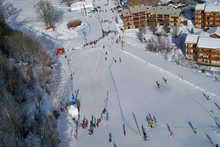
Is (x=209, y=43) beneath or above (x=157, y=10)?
beneath

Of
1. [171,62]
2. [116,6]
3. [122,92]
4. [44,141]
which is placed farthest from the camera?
[116,6]

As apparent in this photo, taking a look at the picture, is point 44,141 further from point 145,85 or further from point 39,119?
point 145,85

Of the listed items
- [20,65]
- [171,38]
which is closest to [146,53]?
[171,38]

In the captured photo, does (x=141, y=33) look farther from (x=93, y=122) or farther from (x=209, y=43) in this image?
(x=93, y=122)

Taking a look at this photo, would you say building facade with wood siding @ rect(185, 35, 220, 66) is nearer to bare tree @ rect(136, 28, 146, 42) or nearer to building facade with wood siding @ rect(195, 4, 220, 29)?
bare tree @ rect(136, 28, 146, 42)

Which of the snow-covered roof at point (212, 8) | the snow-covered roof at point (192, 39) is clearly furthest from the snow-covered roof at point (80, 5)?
the snow-covered roof at point (192, 39)

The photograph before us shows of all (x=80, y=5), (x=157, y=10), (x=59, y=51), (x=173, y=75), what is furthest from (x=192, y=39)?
(x=80, y=5)

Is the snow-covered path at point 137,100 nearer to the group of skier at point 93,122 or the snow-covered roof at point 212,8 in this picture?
the group of skier at point 93,122
